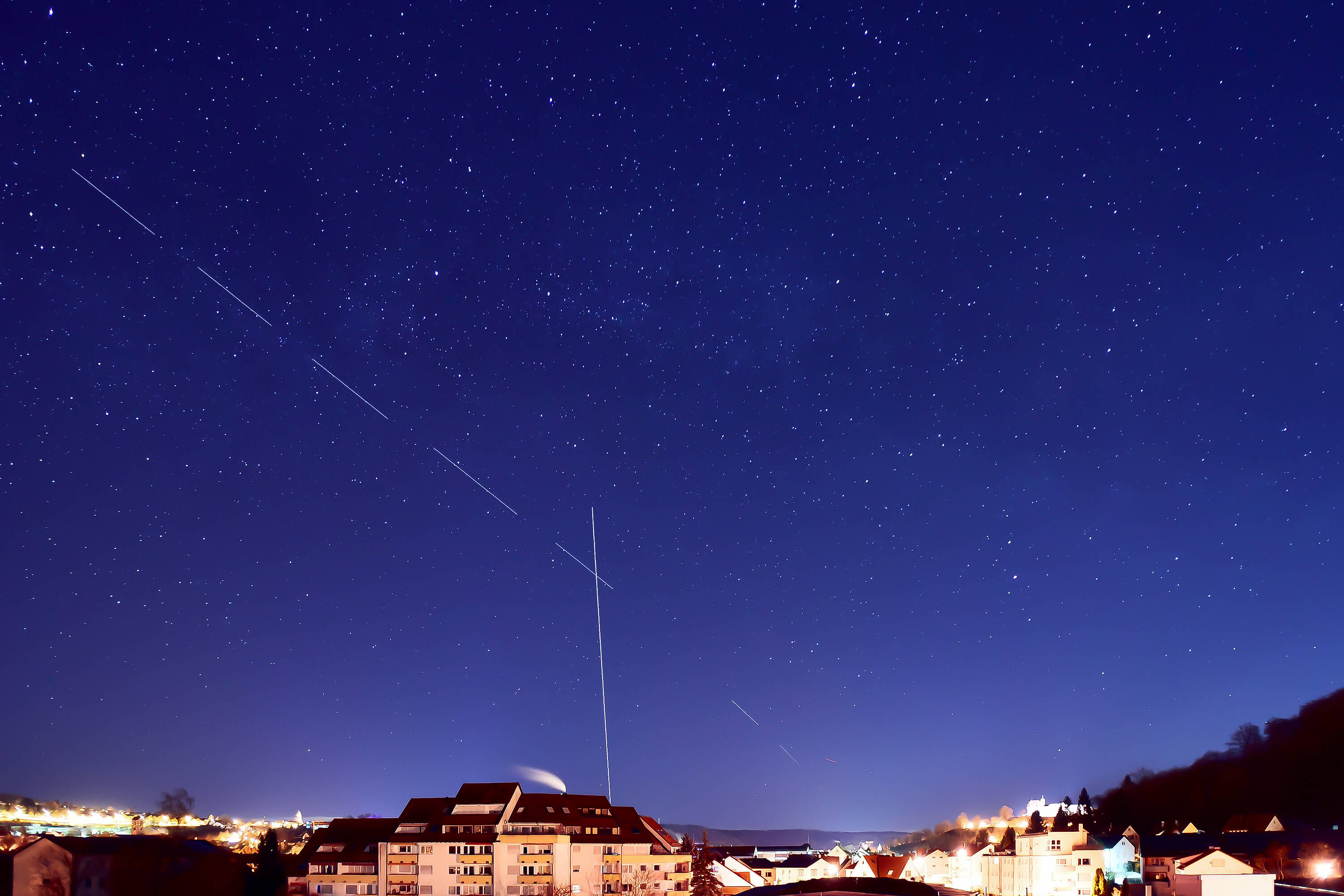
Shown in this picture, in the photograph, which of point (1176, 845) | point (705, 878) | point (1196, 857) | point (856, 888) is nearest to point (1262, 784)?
point (1176, 845)


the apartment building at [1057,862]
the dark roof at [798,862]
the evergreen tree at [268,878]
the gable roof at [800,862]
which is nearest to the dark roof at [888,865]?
the gable roof at [800,862]

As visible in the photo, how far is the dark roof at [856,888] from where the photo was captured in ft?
107

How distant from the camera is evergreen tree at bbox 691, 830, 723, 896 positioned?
5409 cm

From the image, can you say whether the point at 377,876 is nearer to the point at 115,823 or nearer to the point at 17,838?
the point at 17,838

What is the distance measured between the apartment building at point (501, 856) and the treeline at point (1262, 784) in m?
62.2

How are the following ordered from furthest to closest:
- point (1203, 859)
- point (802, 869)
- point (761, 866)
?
point (761, 866) < point (802, 869) < point (1203, 859)

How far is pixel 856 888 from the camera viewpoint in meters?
33.6

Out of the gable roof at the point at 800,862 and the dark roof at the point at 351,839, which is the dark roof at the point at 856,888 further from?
the gable roof at the point at 800,862

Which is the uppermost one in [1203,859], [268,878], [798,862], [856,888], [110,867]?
[856,888]

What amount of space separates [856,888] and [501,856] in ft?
84.4

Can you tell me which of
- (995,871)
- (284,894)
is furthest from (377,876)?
(995,871)

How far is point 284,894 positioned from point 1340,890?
60.1m

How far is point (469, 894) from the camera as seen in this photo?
52.5 meters

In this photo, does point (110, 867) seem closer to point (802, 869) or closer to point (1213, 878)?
point (802, 869)
